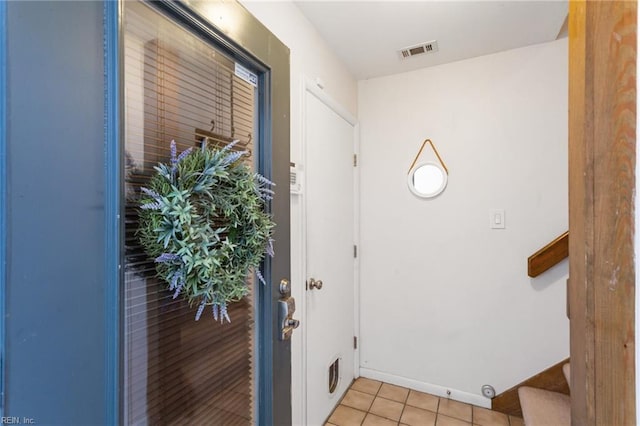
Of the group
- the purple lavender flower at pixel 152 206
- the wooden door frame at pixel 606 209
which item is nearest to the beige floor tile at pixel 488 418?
the wooden door frame at pixel 606 209

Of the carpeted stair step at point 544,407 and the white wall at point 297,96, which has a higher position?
the white wall at point 297,96

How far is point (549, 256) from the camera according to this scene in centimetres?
182

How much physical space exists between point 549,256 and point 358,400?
152cm

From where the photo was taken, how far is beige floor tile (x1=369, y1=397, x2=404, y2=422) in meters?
1.94

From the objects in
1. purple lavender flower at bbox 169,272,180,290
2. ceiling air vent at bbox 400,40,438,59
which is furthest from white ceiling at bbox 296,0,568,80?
purple lavender flower at bbox 169,272,180,290

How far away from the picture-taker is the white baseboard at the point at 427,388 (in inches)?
80.3

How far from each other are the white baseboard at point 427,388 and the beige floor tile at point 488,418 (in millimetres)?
45

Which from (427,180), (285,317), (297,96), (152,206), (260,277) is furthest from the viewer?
(427,180)

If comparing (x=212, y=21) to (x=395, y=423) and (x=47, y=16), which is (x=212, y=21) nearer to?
(x=47, y=16)

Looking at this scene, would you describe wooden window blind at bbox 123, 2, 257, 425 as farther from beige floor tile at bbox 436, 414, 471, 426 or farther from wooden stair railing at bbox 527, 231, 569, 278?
wooden stair railing at bbox 527, 231, 569, 278

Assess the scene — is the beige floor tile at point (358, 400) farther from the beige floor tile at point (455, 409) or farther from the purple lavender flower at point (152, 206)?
the purple lavender flower at point (152, 206)

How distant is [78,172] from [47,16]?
0.26 metres

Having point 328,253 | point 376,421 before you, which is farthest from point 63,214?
point 376,421

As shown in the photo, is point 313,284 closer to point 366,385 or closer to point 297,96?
point 297,96
